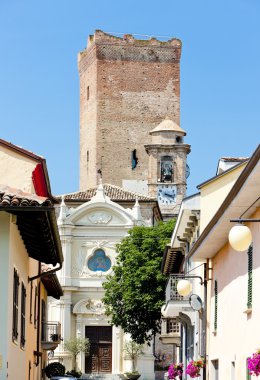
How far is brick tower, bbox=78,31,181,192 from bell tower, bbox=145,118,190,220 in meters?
10.9

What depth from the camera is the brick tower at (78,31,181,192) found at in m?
101

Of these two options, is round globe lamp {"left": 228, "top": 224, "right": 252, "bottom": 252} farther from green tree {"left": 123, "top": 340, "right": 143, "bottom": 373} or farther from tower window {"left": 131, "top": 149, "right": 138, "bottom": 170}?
tower window {"left": 131, "top": 149, "right": 138, "bottom": 170}

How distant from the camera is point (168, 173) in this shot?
8894 cm

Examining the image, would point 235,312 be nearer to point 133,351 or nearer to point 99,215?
point 133,351

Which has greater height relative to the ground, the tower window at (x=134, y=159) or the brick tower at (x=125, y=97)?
the brick tower at (x=125, y=97)

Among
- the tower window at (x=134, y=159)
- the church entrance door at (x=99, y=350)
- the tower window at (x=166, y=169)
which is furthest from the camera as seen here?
the tower window at (x=134, y=159)

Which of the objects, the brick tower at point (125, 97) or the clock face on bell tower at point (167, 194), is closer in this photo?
the clock face on bell tower at point (167, 194)

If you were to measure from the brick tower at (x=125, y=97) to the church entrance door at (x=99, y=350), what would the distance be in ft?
85.2

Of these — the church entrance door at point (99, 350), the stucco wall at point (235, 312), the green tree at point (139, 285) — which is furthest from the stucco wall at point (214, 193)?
the church entrance door at point (99, 350)

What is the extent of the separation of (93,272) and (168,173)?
15.2 meters

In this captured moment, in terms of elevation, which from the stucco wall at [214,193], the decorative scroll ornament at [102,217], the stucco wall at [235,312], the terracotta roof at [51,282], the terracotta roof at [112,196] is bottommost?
the stucco wall at [235,312]

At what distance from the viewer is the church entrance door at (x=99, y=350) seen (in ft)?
246

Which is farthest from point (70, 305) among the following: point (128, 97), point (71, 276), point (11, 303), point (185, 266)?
point (11, 303)

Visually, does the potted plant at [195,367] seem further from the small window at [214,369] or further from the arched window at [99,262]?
the arched window at [99,262]
